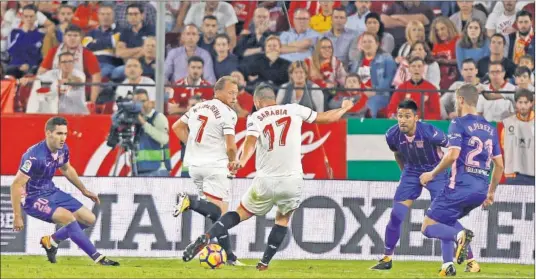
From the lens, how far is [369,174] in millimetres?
18359

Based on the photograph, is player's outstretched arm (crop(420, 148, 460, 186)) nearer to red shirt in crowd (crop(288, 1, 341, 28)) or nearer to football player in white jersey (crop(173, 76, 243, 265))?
football player in white jersey (crop(173, 76, 243, 265))

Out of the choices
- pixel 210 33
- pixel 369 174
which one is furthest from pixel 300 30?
pixel 369 174

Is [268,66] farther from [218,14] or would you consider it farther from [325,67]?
[218,14]

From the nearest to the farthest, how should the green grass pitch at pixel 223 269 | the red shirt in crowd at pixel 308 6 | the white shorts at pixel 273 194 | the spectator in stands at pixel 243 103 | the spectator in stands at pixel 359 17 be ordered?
1. the green grass pitch at pixel 223 269
2. the white shorts at pixel 273 194
3. the spectator in stands at pixel 243 103
4. the spectator in stands at pixel 359 17
5. the red shirt in crowd at pixel 308 6

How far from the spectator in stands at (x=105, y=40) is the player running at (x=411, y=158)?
681 centimetres

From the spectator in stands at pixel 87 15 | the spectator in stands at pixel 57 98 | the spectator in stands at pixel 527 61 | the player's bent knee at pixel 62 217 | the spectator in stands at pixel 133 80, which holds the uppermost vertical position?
the spectator in stands at pixel 87 15

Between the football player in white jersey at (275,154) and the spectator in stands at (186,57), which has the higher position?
the spectator in stands at (186,57)

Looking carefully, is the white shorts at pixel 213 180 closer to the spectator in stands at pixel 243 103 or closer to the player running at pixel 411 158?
the player running at pixel 411 158

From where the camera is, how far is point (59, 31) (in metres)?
20.6

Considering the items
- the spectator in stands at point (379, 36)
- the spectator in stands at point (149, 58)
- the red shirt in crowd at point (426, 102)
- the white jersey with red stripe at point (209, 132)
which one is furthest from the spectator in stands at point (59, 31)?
the white jersey with red stripe at point (209, 132)

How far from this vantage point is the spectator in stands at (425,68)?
62.5ft

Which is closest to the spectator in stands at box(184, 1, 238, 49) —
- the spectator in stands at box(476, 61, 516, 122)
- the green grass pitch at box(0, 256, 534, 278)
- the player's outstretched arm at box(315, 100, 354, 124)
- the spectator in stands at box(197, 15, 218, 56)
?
the spectator in stands at box(197, 15, 218, 56)

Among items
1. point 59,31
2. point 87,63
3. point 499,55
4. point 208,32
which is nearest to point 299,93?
point 208,32

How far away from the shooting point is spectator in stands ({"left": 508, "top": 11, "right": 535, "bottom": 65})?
18859mm
